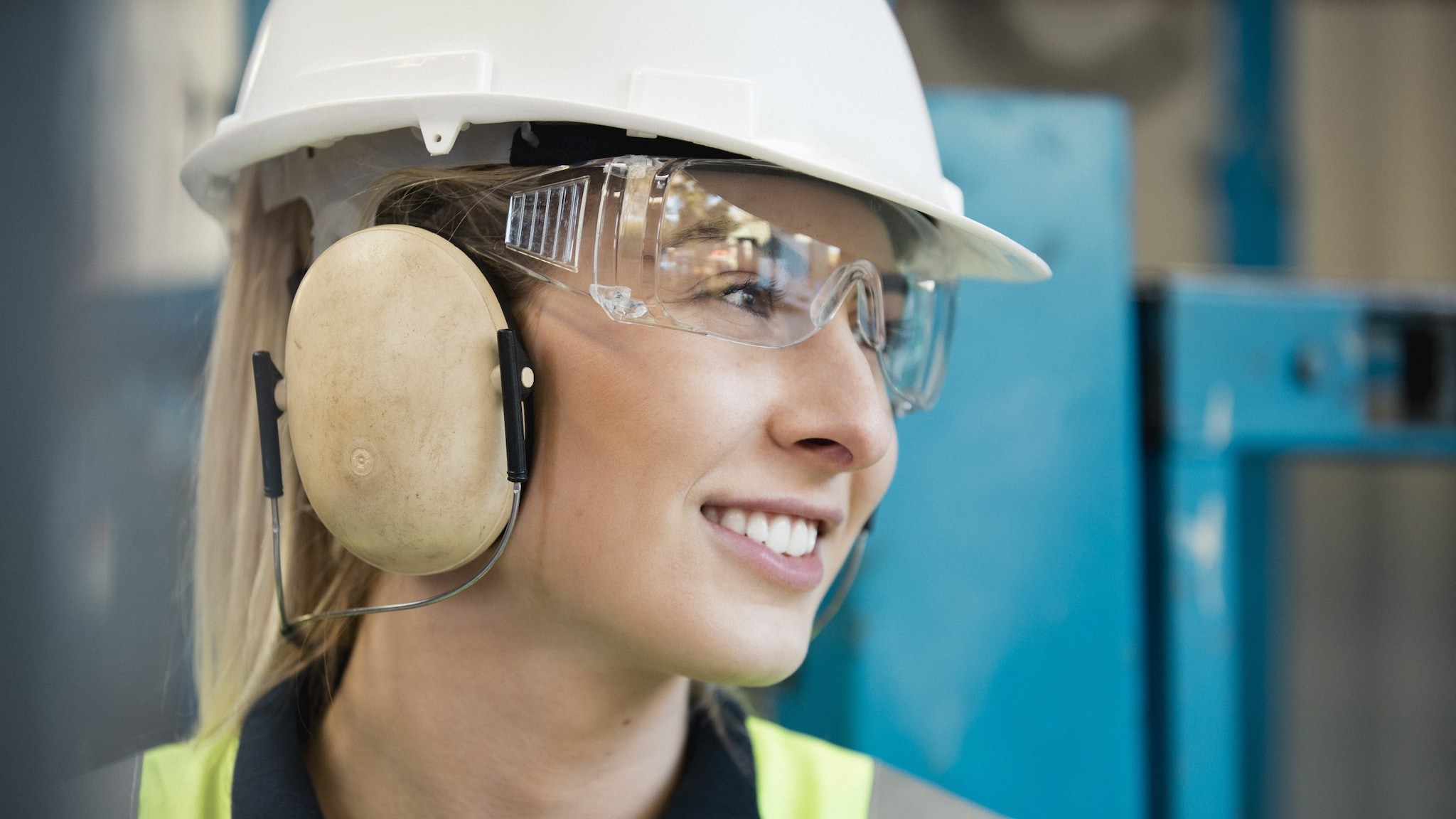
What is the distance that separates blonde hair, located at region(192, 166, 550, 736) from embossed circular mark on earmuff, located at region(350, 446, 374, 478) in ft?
0.73

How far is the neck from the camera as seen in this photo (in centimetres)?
101

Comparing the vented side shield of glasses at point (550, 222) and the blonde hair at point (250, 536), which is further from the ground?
the vented side shield of glasses at point (550, 222)

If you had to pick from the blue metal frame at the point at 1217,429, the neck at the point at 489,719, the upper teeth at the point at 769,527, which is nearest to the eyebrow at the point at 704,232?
the upper teeth at the point at 769,527

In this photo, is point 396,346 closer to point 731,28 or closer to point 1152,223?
point 731,28

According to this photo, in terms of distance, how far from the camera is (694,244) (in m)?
0.92

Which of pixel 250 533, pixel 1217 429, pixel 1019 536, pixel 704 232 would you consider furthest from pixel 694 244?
pixel 1217 429

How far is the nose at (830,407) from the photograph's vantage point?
938 mm

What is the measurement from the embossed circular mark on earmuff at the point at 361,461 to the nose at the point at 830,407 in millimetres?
319

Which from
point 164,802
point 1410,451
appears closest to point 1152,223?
point 1410,451

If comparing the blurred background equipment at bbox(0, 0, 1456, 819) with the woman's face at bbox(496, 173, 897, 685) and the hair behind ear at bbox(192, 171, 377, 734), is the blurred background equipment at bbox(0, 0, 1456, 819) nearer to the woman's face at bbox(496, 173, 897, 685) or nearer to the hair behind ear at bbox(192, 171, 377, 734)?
the hair behind ear at bbox(192, 171, 377, 734)

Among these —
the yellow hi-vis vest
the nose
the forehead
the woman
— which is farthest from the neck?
the forehead

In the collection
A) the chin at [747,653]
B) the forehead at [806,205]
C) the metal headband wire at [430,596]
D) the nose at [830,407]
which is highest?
the forehead at [806,205]

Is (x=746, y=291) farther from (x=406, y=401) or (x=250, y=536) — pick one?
(x=250, y=536)

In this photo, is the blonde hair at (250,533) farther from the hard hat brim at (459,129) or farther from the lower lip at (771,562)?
the lower lip at (771,562)
